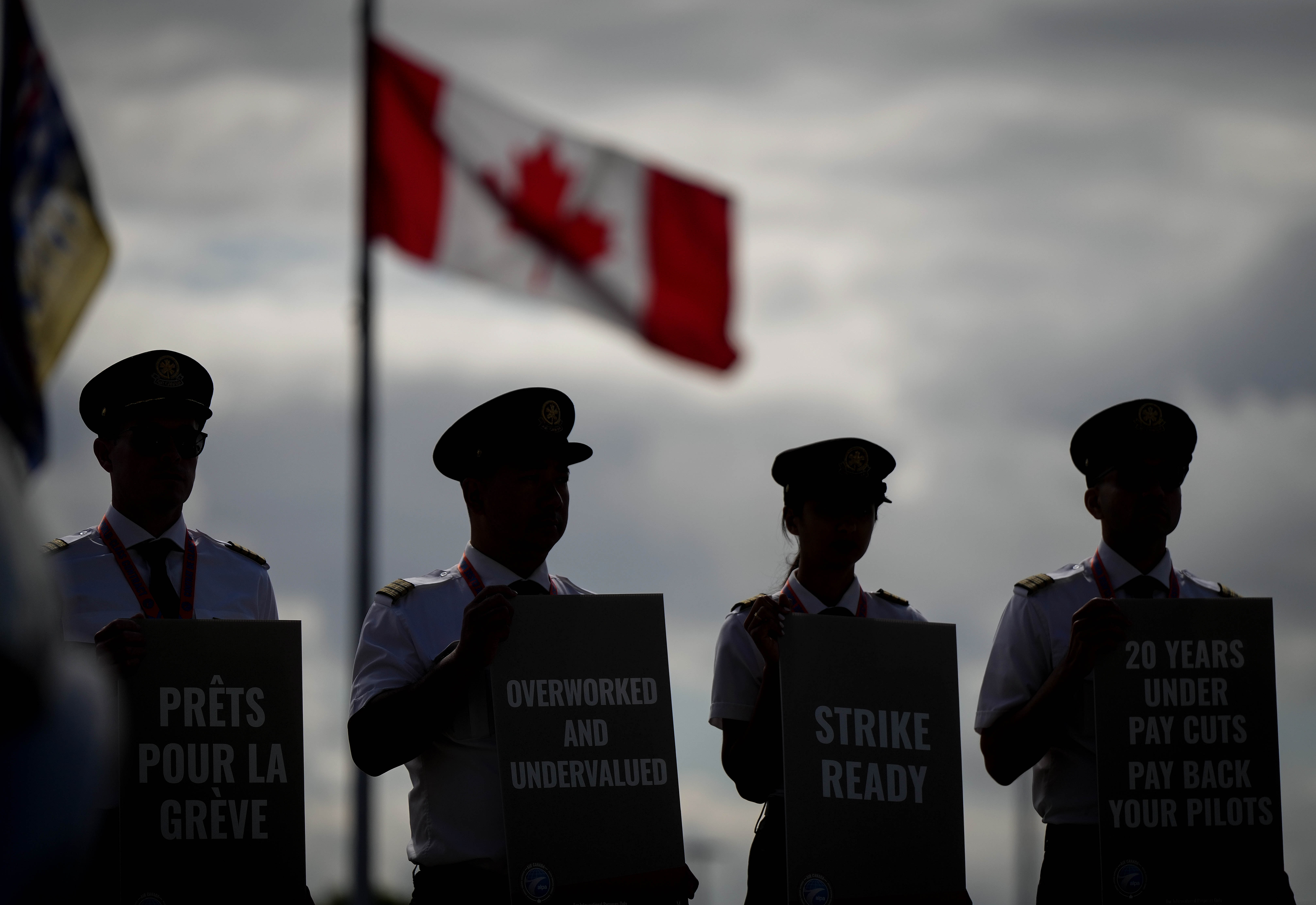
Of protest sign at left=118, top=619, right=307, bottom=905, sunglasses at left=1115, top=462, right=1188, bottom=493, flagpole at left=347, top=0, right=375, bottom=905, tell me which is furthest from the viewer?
flagpole at left=347, top=0, right=375, bottom=905

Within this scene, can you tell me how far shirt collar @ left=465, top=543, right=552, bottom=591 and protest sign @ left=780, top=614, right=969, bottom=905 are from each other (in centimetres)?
89

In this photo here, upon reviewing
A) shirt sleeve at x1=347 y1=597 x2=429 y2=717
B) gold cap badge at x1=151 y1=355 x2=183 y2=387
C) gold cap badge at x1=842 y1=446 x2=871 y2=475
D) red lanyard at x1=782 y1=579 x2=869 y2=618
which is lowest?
shirt sleeve at x1=347 y1=597 x2=429 y2=717

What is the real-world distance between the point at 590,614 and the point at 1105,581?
2001mm

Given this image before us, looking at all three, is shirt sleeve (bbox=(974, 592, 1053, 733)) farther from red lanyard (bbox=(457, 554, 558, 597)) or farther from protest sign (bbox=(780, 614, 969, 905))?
red lanyard (bbox=(457, 554, 558, 597))

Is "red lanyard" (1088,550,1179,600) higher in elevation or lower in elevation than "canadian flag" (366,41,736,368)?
lower

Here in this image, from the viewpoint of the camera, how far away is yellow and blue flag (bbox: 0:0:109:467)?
7562 millimetres

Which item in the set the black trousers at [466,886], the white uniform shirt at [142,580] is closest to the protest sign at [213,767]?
the white uniform shirt at [142,580]

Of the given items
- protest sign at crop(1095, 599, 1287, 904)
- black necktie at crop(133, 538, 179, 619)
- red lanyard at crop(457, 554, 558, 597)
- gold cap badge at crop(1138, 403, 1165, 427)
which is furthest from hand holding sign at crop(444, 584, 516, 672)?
gold cap badge at crop(1138, 403, 1165, 427)

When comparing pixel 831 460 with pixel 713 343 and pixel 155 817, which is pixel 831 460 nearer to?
pixel 155 817

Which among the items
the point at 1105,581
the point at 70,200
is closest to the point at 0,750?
the point at 1105,581

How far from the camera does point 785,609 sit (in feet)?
17.2

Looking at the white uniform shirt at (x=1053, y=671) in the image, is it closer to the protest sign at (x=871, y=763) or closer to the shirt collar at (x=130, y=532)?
the protest sign at (x=871, y=763)

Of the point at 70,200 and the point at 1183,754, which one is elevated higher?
the point at 70,200

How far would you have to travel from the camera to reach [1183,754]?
5.34m
